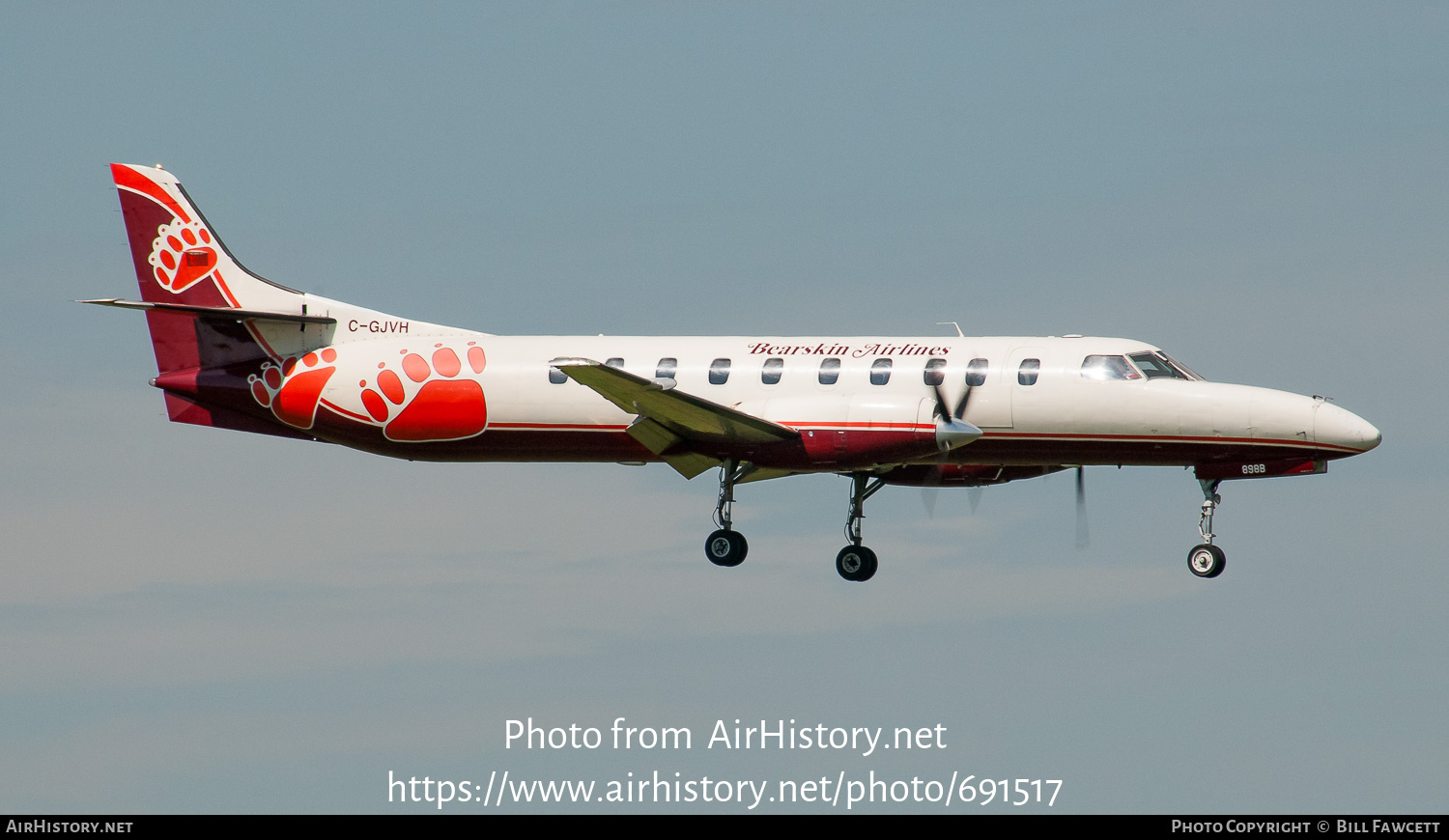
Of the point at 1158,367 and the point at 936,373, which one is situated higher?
the point at 936,373

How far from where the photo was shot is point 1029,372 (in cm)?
2952

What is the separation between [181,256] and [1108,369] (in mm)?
17781

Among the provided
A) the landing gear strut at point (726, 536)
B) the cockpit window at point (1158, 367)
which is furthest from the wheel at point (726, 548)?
the cockpit window at point (1158, 367)

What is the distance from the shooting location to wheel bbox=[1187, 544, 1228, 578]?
29.1 m

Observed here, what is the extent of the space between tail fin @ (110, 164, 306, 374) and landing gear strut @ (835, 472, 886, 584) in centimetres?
1113

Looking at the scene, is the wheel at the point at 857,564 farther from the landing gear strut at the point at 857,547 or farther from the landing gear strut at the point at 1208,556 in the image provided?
the landing gear strut at the point at 1208,556

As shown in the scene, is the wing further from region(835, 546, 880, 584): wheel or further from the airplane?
region(835, 546, 880, 584): wheel

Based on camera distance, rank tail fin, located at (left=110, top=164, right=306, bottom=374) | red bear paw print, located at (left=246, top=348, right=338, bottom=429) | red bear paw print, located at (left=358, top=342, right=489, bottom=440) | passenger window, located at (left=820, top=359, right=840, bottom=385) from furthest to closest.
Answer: tail fin, located at (left=110, top=164, right=306, bottom=374), red bear paw print, located at (left=246, top=348, right=338, bottom=429), red bear paw print, located at (left=358, top=342, right=489, bottom=440), passenger window, located at (left=820, top=359, right=840, bottom=385)

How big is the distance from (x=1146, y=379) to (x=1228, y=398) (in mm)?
1347

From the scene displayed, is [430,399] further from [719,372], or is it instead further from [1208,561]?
[1208,561]

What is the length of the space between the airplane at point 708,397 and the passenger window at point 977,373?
0.11 ft

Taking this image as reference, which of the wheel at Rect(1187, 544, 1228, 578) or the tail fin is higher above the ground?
the tail fin

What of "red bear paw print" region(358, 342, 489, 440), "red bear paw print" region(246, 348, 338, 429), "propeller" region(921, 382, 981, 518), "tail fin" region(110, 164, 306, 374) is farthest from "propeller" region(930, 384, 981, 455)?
"tail fin" region(110, 164, 306, 374)

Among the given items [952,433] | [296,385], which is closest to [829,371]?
[952,433]
